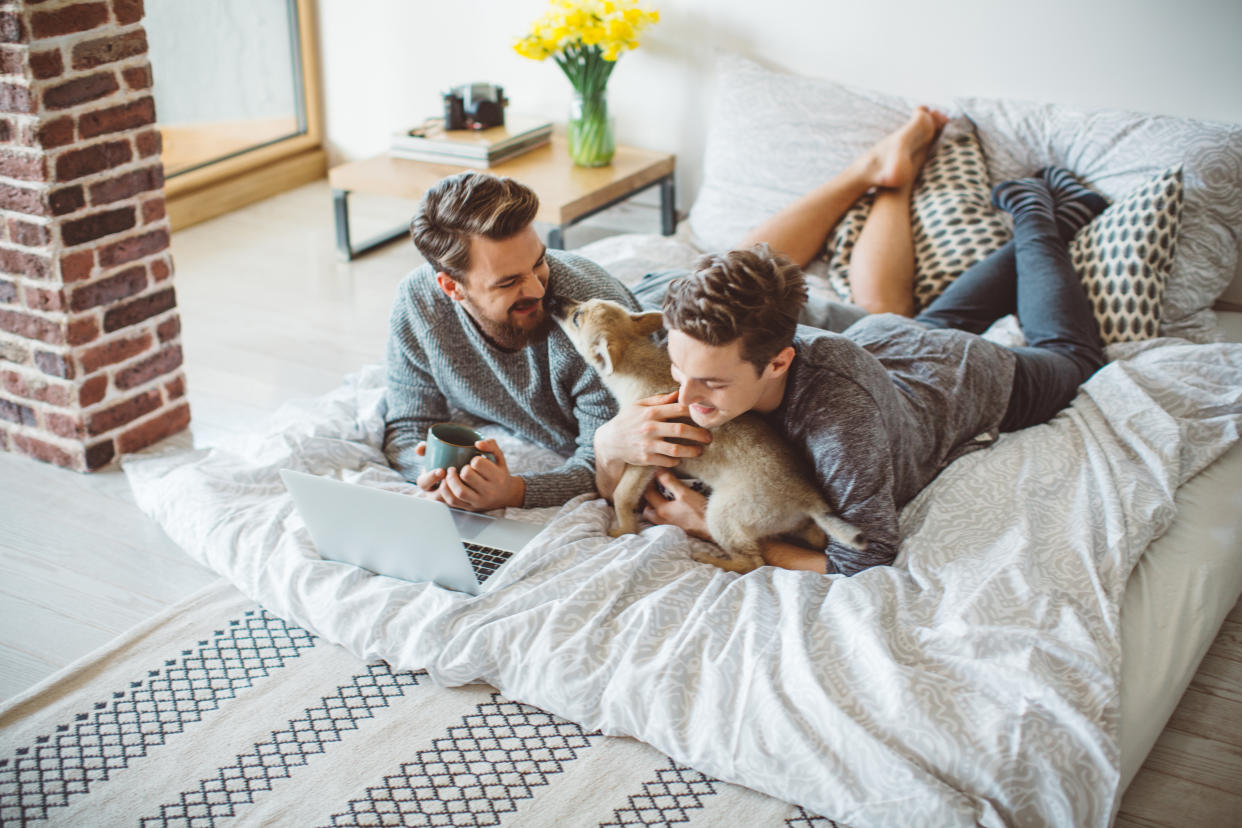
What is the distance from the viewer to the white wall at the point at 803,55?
2.97m

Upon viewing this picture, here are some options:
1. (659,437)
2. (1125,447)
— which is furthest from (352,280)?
(1125,447)

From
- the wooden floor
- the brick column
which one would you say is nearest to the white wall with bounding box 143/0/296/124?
the wooden floor

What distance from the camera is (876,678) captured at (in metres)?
1.63

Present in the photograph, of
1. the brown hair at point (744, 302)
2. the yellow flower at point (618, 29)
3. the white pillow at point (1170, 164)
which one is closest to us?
the brown hair at point (744, 302)

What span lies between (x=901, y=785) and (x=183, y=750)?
43.6 inches

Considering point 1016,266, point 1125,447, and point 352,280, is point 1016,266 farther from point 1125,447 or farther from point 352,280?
point 352,280

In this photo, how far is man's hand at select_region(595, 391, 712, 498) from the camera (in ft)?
5.94

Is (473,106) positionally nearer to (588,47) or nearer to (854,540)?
(588,47)

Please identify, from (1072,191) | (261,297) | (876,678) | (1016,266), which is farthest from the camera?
(261,297)

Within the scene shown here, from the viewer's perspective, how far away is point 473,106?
374 centimetres

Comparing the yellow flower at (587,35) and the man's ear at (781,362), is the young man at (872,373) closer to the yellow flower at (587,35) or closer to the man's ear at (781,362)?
the man's ear at (781,362)

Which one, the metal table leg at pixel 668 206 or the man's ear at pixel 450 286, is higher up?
the man's ear at pixel 450 286

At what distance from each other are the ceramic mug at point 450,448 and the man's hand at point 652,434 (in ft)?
0.80

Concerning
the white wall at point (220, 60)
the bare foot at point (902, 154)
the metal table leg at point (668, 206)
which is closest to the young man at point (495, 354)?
the bare foot at point (902, 154)
